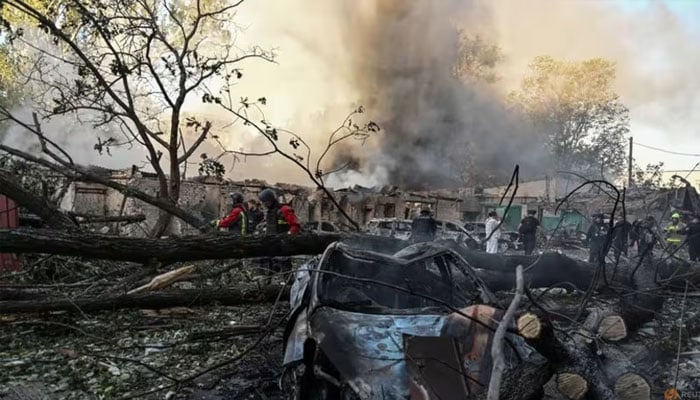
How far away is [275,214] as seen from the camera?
7.59 m

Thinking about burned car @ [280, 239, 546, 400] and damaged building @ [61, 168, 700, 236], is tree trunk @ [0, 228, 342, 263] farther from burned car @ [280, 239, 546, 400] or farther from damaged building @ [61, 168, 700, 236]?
damaged building @ [61, 168, 700, 236]

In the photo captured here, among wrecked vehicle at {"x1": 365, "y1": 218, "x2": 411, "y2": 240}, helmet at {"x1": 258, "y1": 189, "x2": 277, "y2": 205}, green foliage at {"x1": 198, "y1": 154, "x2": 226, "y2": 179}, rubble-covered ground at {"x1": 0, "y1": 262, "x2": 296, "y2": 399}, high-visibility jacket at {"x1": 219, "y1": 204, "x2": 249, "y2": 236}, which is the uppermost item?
green foliage at {"x1": 198, "y1": 154, "x2": 226, "y2": 179}

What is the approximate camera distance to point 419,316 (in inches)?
134

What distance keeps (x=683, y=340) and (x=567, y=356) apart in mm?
3097

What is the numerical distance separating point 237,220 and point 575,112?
34613 mm

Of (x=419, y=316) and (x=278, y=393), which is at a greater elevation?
(x=419, y=316)

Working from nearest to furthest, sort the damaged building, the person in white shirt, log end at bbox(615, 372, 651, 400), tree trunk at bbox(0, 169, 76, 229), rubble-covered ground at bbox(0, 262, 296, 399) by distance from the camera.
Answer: log end at bbox(615, 372, 651, 400)
rubble-covered ground at bbox(0, 262, 296, 399)
tree trunk at bbox(0, 169, 76, 229)
the person in white shirt
the damaged building

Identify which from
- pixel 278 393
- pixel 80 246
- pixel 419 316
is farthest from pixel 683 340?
pixel 80 246

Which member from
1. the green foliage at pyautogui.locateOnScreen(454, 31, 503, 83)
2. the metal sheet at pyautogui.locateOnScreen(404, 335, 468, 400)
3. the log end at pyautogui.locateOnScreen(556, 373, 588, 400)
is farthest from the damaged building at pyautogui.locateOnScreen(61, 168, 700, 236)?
the green foliage at pyautogui.locateOnScreen(454, 31, 503, 83)

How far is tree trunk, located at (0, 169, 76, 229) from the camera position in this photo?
5.21 metres

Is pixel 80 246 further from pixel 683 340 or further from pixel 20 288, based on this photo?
pixel 683 340

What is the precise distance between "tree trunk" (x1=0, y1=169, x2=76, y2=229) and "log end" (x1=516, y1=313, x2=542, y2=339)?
16.0 ft

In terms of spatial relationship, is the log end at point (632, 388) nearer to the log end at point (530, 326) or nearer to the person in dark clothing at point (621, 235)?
the log end at point (530, 326)

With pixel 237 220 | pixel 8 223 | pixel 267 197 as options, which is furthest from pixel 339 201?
pixel 8 223
